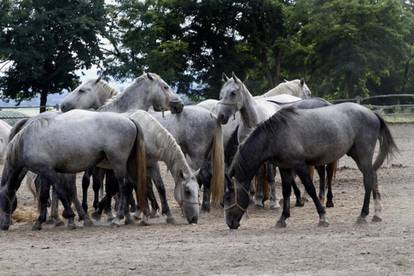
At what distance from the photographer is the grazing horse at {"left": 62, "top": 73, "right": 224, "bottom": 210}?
12.9 m

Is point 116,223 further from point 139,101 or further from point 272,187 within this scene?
point 272,187

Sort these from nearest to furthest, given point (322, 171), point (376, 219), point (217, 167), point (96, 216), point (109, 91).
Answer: point (376, 219)
point (96, 216)
point (217, 167)
point (322, 171)
point (109, 91)

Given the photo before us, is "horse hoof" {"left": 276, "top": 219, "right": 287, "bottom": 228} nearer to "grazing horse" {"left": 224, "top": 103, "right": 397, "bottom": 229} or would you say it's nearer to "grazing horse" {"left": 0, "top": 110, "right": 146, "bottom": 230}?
"grazing horse" {"left": 224, "top": 103, "right": 397, "bottom": 229}

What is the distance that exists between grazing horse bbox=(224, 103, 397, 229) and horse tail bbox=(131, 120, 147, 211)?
3.99ft

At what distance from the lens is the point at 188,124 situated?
1338cm

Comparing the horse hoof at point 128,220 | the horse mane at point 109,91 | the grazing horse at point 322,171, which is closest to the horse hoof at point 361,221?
the grazing horse at point 322,171

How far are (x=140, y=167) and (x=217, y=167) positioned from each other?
1.67 m

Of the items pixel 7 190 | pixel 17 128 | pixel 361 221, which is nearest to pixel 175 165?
pixel 7 190

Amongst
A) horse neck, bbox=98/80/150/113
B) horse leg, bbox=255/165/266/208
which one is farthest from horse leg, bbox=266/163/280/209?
horse neck, bbox=98/80/150/113

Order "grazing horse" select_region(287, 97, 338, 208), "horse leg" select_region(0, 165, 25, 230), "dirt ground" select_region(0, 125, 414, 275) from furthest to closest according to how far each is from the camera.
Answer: "grazing horse" select_region(287, 97, 338, 208) < "horse leg" select_region(0, 165, 25, 230) < "dirt ground" select_region(0, 125, 414, 275)

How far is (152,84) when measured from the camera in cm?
1315

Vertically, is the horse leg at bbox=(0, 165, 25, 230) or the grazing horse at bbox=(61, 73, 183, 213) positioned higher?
the grazing horse at bbox=(61, 73, 183, 213)

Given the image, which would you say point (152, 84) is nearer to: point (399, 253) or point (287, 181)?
point (287, 181)

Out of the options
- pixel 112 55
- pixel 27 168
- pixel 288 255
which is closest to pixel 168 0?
pixel 112 55
